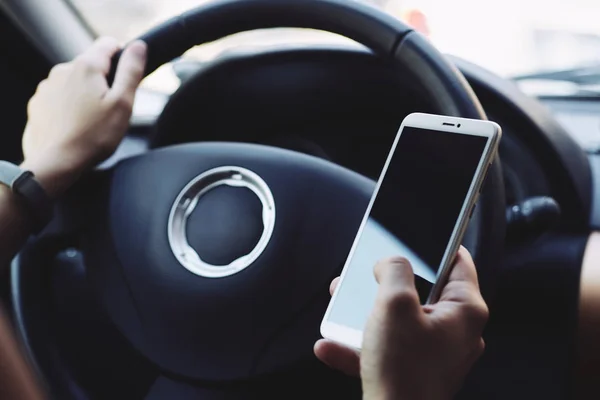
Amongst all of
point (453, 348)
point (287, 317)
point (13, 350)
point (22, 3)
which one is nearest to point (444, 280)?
point (453, 348)

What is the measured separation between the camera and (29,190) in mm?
790

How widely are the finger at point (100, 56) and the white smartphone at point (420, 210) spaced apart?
377 millimetres

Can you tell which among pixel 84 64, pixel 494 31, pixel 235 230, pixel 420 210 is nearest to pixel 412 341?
pixel 420 210

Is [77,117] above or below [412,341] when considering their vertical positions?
above

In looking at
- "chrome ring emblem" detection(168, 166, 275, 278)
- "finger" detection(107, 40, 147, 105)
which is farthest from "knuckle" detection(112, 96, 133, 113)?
"chrome ring emblem" detection(168, 166, 275, 278)

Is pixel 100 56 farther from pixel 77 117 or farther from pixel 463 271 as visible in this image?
pixel 463 271

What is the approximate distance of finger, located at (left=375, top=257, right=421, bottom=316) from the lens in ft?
1.74

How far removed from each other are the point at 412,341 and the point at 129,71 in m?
0.52

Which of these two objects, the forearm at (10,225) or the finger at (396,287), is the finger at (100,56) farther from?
the finger at (396,287)

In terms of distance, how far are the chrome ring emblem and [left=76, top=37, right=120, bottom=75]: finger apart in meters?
0.18

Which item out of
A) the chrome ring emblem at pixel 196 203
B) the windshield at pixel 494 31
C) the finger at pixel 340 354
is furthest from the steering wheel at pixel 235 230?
the windshield at pixel 494 31

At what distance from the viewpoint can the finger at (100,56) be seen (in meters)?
0.91

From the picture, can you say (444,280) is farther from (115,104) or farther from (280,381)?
(115,104)

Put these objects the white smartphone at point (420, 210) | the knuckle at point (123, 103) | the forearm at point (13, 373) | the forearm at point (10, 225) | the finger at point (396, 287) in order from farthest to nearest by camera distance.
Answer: the knuckle at point (123, 103)
the forearm at point (10, 225)
the white smartphone at point (420, 210)
the finger at point (396, 287)
the forearm at point (13, 373)
